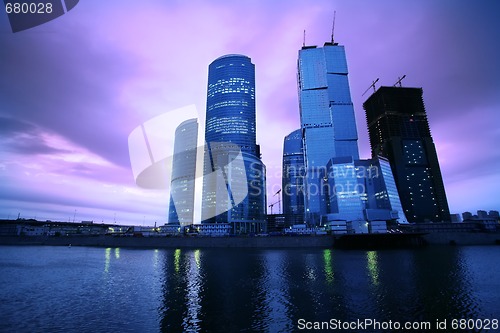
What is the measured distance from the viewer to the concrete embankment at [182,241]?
123 meters

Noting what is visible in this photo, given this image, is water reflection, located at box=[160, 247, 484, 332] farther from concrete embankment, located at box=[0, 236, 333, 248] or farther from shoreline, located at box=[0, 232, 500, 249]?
shoreline, located at box=[0, 232, 500, 249]

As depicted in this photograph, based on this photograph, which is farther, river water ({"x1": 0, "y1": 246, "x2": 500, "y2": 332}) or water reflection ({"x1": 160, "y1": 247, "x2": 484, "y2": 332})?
water reflection ({"x1": 160, "y1": 247, "x2": 484, "y2": 332})

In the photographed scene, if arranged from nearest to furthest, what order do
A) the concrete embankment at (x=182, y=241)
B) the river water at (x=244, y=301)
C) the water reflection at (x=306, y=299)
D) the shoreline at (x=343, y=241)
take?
1. the river water at (x=244, y=301)
2. the water reflection at (x=306, y=299)
3. the concrete embankment at (x=182, y=241)
4. the shoreline at (x=343, y=241)

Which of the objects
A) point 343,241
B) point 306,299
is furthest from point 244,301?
point 343,241

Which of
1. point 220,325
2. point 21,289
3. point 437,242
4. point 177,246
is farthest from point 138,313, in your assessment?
point 437,242

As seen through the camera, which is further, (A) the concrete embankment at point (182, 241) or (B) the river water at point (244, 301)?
(A) the concrete embankment at point (182, 241)

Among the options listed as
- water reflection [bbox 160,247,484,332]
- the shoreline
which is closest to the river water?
Answer: water reflection [bbox 160,247,484,332]

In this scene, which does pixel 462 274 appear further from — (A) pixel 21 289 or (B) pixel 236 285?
(A) pixel 21 289

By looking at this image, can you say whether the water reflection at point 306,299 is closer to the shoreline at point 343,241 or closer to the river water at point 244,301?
the river water at point 244,301

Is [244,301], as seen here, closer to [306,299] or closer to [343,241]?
[306,299]

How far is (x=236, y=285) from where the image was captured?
37.2 meters

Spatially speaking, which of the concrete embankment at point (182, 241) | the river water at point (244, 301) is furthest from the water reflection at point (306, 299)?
the concrete embankment at point (182, 241)

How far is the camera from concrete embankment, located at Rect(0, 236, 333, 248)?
12319 cm

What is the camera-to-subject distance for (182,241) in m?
136
